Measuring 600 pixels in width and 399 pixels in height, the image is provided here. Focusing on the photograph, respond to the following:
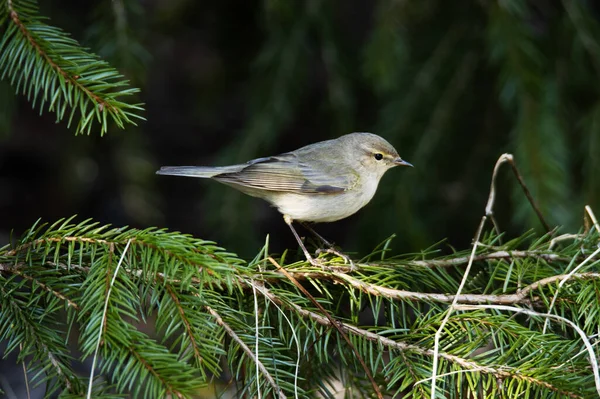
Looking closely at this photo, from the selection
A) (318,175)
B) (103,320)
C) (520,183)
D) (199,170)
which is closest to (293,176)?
(318,175)

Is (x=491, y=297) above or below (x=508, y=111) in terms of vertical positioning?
below

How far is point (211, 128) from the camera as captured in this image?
5621 millimetres

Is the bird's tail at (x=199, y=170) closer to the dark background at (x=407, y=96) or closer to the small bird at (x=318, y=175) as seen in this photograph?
the small bird at (x=318, y=175)

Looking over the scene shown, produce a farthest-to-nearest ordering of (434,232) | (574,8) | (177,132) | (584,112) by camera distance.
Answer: (177,132) → (434,232) → (584,112) → (574,8)

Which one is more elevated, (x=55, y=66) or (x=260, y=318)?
(x=55, y=66)

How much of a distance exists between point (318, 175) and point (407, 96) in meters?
0.69

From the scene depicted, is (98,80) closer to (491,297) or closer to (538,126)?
(491,297)

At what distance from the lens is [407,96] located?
3.52 m

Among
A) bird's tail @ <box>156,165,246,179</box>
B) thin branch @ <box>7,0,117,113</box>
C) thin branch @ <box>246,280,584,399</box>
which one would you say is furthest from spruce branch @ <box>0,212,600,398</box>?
bird's tail @ <box>156,165,246,179</box>

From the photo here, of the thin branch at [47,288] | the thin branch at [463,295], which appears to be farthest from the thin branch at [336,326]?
the thin branch at [47,288]

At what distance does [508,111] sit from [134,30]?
1825mm

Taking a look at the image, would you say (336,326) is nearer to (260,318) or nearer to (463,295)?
(260,318)

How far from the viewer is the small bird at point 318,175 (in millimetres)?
3082

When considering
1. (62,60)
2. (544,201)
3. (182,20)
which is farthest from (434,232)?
(62,60)
